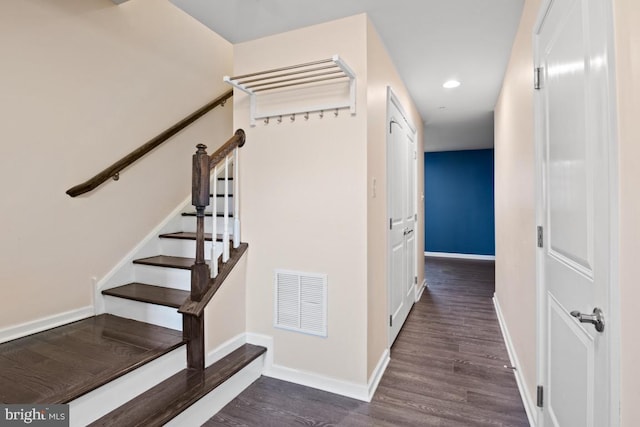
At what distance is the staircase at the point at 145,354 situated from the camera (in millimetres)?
1499

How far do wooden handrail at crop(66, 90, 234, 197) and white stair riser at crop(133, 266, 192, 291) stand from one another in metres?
0.71

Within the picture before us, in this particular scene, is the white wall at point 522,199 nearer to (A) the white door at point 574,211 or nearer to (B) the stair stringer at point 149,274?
(A) the white door at point 574,211

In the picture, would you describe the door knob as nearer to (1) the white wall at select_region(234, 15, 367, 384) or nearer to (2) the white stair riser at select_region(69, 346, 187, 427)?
(1) the white wall at select_region(234, 15, 367, 384)

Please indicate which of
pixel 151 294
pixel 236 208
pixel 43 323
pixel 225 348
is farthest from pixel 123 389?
pixel 236 208

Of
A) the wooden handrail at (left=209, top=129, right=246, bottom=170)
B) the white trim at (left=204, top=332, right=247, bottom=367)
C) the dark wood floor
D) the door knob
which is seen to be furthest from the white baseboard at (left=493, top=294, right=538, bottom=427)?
the wooden handrail at (left=209, top=129, right=246, bottom=170)

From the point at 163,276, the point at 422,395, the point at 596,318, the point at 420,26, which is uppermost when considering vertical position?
the point at 420,26

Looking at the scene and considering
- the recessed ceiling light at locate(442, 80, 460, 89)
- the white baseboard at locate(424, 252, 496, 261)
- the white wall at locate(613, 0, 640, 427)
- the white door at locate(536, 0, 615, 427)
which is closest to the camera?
the white wall at locate(613, 0, 640, 427)

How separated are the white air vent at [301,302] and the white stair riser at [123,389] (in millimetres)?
655

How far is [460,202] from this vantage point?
290 inches

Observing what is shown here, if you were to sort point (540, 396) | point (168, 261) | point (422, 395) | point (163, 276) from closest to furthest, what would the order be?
point (540, 396) → point (422, 395) → point (163, 276) → point (168, 261)

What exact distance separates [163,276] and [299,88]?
1.71 meters

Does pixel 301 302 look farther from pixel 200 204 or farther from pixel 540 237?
pixel 540 237

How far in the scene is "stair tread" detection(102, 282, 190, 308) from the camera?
215 cm

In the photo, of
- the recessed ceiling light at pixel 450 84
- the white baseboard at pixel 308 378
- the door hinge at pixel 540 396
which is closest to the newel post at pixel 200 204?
the white baseboard at pixel 308 378
